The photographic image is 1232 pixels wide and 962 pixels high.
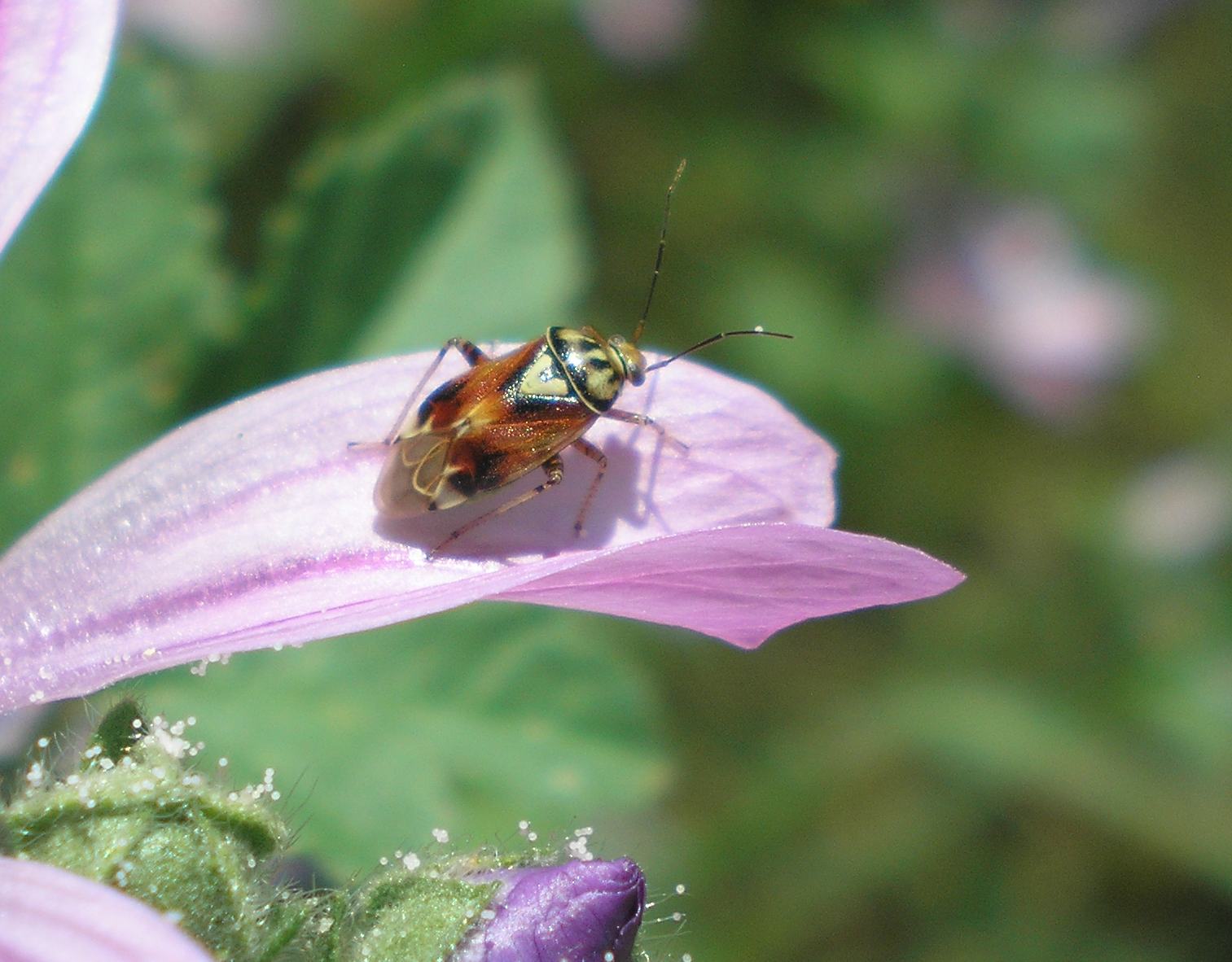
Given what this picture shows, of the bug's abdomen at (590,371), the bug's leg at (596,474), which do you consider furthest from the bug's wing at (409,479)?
the bug's abdomen at (590,371)

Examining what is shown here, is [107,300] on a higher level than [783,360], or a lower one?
higher

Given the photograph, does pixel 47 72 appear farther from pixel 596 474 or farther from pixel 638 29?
pixel 638 29

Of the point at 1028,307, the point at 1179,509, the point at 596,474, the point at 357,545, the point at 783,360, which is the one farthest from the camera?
the point at 1028,307

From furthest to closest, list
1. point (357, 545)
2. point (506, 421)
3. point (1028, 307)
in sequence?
point (1028, 307), point (506, 421), point (357, 545)

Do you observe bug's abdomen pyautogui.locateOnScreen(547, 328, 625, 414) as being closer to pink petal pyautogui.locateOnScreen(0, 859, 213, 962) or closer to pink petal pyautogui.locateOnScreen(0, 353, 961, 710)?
pink petal pyautogui.locateOnScreen(0, 353, 961, 710)

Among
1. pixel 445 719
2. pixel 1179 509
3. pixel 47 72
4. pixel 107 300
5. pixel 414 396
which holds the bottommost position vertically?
pixel 1179 509

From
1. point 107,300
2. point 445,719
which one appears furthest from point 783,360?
point 107,300
